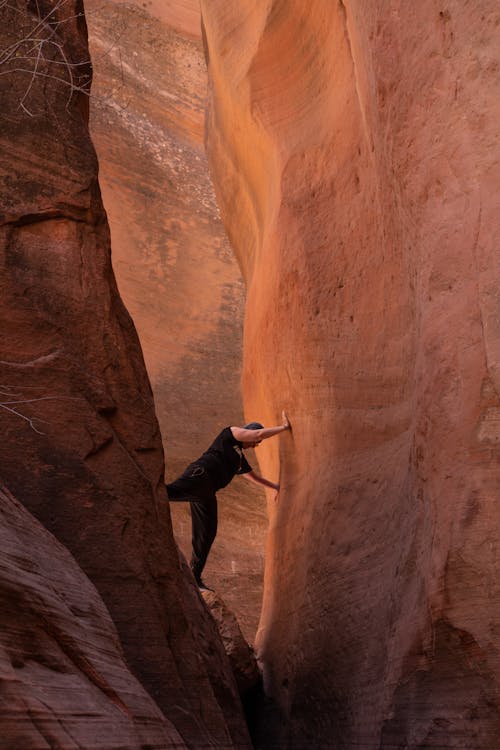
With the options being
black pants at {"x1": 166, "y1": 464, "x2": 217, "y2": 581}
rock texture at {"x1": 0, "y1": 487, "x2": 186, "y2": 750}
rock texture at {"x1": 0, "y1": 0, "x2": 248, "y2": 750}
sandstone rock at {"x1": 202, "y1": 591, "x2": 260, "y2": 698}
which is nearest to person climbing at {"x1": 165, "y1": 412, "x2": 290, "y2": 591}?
black pants at {"x1": 166, "y1": 464, "x2": 217, "y2": 581}

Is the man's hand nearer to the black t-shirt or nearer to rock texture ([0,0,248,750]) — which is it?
the black t-shirt

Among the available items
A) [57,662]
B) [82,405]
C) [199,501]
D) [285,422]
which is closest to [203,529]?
[199,501]

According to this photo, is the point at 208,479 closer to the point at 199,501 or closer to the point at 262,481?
the point at 199,501

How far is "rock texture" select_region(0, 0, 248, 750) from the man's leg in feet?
4.64

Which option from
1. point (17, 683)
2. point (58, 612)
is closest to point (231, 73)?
point (58, 612)

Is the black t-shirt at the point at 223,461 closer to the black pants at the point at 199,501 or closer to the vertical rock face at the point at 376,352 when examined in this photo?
the black pants at the point at 199,501

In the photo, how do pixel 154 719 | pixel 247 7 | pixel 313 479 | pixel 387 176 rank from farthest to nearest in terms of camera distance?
1. pixel 247 7
2. pixel 313 479
3. pixel 387 176
4. pixel 154 719

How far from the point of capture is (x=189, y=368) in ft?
54.5

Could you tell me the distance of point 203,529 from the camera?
7008 millimetres

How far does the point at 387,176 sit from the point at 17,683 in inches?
157

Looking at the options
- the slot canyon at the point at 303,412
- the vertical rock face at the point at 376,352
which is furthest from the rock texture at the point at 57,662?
the vertical rock face at the point at 376,352

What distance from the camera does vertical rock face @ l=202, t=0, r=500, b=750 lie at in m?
4.46

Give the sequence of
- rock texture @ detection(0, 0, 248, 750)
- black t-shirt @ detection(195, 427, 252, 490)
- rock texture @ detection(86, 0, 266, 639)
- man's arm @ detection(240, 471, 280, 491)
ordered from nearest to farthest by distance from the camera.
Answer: rock texture @ detection(0, 0, 248, 750), black t-shirt @ detection(195, 427, 252, 490), man's arm @ detection(240, 471, 280, 491), rock texture @ detection(86, 0, 266, 639)

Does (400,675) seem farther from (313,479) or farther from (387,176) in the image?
(387,176)
